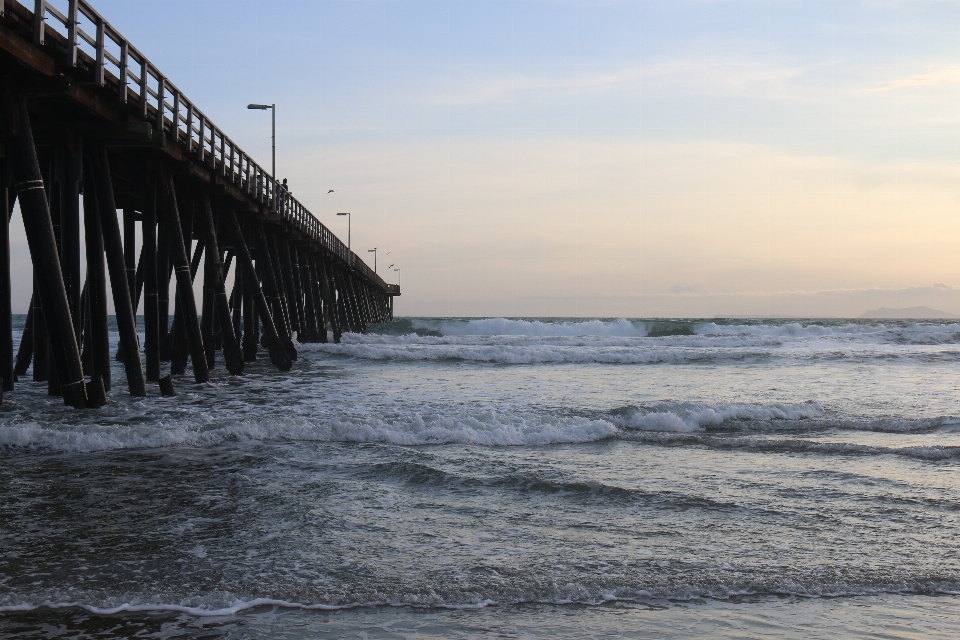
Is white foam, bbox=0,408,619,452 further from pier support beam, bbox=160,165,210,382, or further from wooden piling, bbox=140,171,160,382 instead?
pier support beam, bbox=160,165,210,382

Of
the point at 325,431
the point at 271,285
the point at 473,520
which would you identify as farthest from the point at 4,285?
the point at 271,285

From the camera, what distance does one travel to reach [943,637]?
4.39m

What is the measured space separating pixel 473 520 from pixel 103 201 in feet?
32.3

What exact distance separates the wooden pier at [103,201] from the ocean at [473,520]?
139 centimetres

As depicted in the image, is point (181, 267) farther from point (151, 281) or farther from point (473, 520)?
point (473, 520)

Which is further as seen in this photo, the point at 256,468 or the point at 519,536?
the point at 256,468

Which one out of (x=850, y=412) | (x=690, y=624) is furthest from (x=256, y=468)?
(x=850, y=412)

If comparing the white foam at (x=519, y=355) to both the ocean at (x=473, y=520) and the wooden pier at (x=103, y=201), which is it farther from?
the ocean at (x=473, y=520)

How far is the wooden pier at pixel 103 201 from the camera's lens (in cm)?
1069

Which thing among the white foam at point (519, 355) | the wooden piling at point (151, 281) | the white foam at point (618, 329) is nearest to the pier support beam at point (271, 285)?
the wooden piling at point (151, 281)

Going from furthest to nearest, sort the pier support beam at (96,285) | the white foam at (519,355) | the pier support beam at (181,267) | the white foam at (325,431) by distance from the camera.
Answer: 1. the white foam at (519,355)
2. the pier support beam at (181,267)
3. the pier support beam at (96,285)
4. the white foam at (325,431)

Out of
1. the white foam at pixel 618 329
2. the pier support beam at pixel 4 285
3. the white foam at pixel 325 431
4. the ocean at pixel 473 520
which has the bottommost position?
the ocean at pixel 473 520

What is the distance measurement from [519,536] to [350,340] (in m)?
33.9

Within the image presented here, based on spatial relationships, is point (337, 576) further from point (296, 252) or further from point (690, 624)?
point (296, 252)
